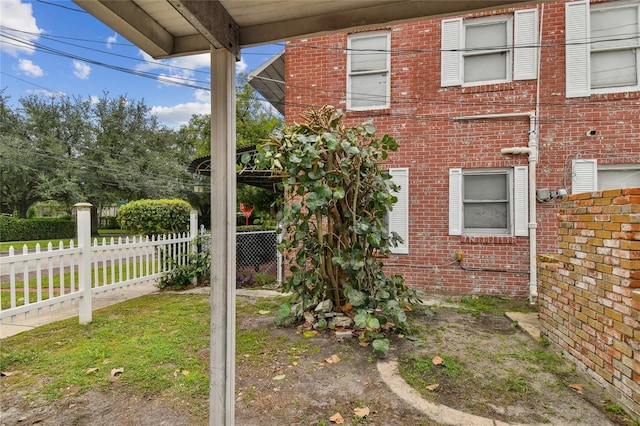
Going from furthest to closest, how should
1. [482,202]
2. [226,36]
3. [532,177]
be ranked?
[482,202]
[532,177]
[226,36]

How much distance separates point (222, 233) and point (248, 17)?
1.08 metres

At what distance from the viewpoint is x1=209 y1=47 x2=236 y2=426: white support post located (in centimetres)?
163

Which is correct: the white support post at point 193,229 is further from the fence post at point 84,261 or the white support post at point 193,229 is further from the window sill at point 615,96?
the window sill at point 615,96

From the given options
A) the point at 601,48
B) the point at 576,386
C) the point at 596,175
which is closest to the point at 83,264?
the point at 576,386

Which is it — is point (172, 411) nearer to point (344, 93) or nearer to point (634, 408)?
point (634, 408)

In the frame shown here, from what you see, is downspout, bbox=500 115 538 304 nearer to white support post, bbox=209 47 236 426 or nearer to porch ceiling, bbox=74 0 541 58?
porch ceiling, bbox=74 0 541 58

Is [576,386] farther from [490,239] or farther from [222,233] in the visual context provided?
[490,239]

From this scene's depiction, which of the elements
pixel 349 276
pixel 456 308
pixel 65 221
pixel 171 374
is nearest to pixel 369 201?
pixel 349 276

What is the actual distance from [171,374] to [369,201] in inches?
98.2

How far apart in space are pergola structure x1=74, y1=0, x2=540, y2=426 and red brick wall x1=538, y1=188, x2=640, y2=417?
1758mm

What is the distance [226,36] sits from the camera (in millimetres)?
1554

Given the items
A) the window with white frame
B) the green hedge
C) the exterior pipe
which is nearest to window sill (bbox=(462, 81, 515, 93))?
the exterior pipe

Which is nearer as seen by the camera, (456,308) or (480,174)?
(456,308)

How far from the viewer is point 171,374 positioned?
2.59m
